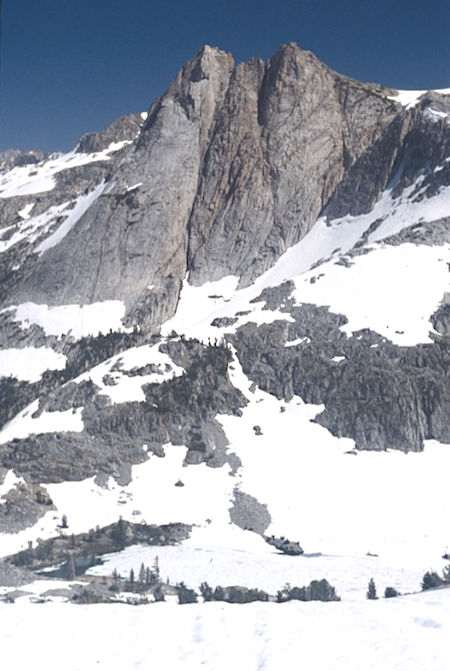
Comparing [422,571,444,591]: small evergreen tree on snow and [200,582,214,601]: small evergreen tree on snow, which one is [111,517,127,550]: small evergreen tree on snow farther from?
[422,571,444,591]: small evergreen tree on snow

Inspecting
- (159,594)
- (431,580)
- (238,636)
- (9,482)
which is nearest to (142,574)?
(159,594)

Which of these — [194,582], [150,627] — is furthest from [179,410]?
[150,627]

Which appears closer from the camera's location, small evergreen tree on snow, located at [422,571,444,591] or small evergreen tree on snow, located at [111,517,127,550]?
small evergreen tree on snow, located at [422,571,444,591]

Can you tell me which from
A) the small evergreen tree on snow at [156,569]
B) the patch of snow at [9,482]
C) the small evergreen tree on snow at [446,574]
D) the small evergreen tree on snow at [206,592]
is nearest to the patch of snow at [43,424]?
the patch of snow at [9,482]

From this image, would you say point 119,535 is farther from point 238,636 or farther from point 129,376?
point 238,636

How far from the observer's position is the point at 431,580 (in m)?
128

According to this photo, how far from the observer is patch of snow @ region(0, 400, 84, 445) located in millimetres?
176250

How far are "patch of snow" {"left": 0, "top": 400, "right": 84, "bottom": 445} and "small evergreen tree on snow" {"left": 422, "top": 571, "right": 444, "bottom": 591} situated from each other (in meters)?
70.6

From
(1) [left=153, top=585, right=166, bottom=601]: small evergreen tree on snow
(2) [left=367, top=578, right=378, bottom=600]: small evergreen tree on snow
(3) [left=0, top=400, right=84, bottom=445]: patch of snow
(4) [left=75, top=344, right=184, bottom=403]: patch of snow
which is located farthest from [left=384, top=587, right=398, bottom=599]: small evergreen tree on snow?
(4) [left=75, top=344, right=184, bottom=403]: patch of snow

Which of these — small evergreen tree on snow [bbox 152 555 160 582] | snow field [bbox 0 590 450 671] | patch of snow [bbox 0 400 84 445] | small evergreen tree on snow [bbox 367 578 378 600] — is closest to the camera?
snow field [bbox 0 590 450 671]

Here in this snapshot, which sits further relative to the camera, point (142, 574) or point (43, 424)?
point (43, 424)

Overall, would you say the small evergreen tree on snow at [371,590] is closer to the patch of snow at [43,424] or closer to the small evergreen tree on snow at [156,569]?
the small evergreen tree on snow at [156,569]

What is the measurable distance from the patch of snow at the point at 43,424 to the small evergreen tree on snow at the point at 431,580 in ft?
231

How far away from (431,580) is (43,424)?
78032mm
